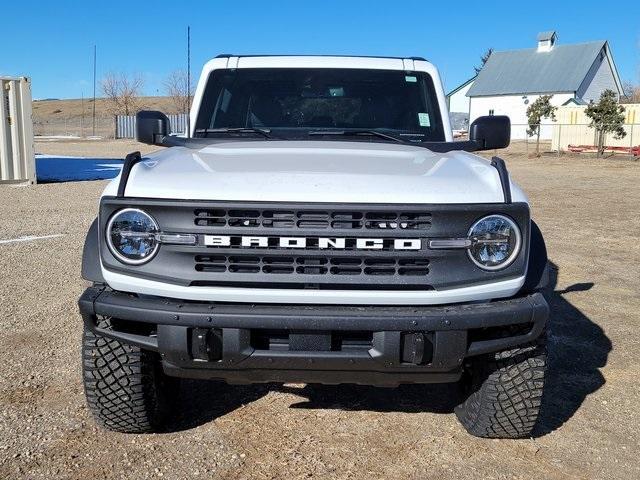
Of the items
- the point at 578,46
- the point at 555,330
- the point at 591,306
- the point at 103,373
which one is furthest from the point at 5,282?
the point at 578,46

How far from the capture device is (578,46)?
5944 centimetres

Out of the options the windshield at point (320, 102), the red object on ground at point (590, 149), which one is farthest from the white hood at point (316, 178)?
the red object on ground at point (590, 149)

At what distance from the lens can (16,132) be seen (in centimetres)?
1476

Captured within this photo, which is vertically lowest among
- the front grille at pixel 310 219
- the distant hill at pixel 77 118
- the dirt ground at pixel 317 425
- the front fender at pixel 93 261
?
the dirt ground at pixel 317 425

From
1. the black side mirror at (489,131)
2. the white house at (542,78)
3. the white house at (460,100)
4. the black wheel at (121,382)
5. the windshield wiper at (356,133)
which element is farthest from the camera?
the white house at (460,100)

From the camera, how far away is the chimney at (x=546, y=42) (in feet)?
199

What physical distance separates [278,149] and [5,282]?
4116mm

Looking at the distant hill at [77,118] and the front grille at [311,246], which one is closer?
the front grille at [311,246]

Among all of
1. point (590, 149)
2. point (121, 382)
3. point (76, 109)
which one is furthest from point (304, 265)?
point (76, 109)

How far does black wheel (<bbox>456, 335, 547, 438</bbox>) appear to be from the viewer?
320cm

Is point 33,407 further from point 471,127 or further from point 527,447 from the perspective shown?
point 471,127

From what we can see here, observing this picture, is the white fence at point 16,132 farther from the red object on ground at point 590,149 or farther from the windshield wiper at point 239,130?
the red object on ground at point 590,149

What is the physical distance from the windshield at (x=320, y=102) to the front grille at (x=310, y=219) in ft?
5.07

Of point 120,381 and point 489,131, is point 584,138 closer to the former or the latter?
point 489,131
